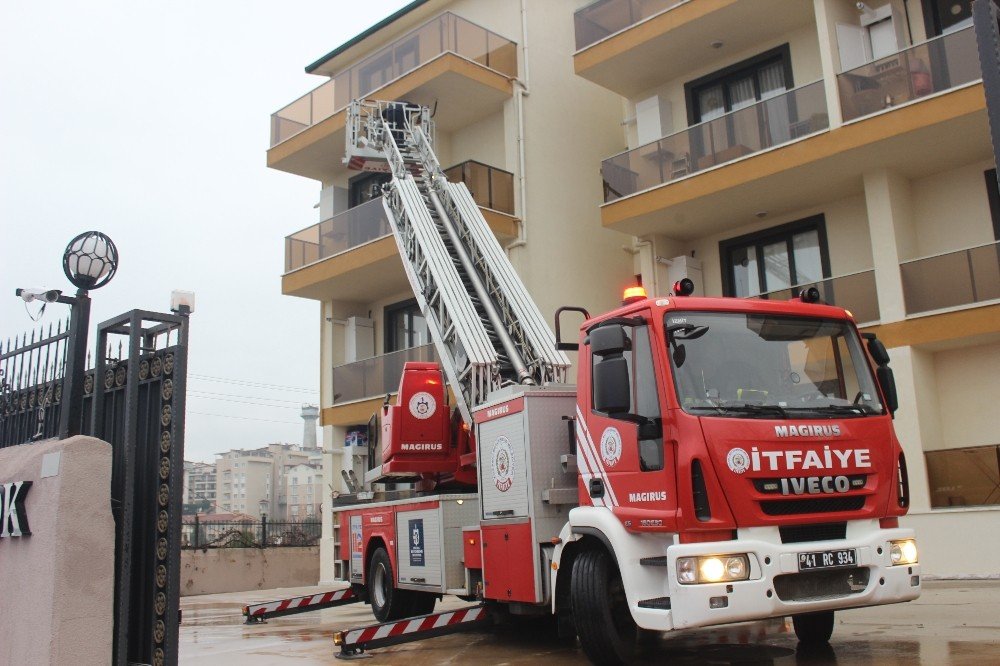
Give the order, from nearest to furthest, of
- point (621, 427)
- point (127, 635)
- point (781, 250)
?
point (127, 635), point (621, 427), point (781, 250)

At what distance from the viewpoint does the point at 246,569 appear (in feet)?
78.3

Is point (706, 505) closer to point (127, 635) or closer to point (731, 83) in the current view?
point (127, 635)

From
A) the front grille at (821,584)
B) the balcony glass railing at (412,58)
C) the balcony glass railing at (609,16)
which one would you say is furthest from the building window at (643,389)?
the balcony glass railing at (412,58)

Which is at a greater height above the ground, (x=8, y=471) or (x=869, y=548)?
(x=8, y=471)

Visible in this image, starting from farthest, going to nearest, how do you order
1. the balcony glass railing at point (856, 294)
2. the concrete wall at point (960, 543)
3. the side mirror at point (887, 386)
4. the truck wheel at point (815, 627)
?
1. the balcony glass railing at point (856, 294)
2. the concrete wall at point (960, 543)
3. the truck wheel at point (815, 627)
4. the side mirror at point (887, 386)

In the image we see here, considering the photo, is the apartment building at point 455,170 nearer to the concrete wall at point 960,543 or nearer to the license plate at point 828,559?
the concrete wall at point 960,543

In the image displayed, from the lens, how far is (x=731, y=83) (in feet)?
61.9

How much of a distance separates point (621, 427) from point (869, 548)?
1987 millimetres

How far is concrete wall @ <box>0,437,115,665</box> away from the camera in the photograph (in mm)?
6141

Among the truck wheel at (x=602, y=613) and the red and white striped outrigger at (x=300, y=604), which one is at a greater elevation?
the truck wheel at (x=602, y=613)

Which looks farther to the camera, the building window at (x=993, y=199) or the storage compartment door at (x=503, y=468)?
the building window at (x=993, y=199)

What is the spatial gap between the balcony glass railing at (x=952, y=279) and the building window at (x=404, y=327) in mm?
11481

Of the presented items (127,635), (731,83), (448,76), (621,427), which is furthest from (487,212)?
(127,635)

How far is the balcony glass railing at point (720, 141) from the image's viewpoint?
1631 centimetres
